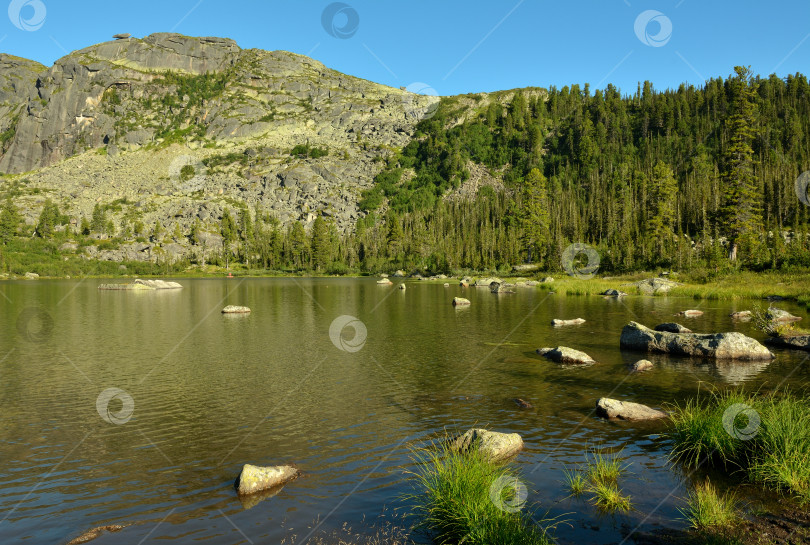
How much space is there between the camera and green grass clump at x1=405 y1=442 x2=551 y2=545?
26.3 ft

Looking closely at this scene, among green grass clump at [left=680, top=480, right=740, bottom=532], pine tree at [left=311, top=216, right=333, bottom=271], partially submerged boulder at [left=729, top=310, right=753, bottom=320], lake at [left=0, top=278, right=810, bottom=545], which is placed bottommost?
lake at [left=0, top=278, right=810, bottom=545]

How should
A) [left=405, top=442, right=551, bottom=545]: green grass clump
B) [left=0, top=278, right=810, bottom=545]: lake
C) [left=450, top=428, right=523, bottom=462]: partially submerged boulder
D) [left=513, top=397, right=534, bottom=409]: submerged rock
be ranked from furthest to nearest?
[left=513, top=397, right=534, bottom=409]: submerged rock, [left=450, top=428, right=523, bottom=462]: partially submerged boulder, [left=0, top=278, right=810, bottom=545]: lake, [left=405, top=442, right=551, bottom=545]: green grass clump

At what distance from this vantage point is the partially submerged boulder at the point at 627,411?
1639cm

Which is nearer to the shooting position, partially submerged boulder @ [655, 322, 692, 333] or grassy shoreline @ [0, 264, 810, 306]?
partially submerged boulder @ [655, 322, 692, 333]

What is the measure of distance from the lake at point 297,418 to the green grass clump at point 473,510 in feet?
3.67

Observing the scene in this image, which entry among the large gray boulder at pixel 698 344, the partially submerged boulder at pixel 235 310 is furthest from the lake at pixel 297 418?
the partially submerged boulder at pixel 235 310

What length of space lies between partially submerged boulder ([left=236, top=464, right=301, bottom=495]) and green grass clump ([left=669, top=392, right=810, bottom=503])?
10440 mm

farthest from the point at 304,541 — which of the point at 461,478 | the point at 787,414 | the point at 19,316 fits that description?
the point at 19,316

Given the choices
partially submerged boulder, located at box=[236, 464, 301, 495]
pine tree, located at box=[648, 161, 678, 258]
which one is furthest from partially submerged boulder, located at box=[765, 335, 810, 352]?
pine tree, located at box=[648, 161, 678, 258]

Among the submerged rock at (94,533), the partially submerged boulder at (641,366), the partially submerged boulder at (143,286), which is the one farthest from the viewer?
the partially submerged boulder at (143,286)

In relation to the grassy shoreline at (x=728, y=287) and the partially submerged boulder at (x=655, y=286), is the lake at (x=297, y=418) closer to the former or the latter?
the grassy shoreline at (x=728, y=287)

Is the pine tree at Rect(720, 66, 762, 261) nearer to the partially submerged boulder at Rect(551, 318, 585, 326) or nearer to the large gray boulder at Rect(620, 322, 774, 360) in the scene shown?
the partially submerged boulder at Rect(551, 318, 585, 326)

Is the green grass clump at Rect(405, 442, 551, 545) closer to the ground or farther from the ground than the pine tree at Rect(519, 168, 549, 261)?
closer to the ground

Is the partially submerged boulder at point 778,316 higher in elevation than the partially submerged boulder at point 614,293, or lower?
higher
